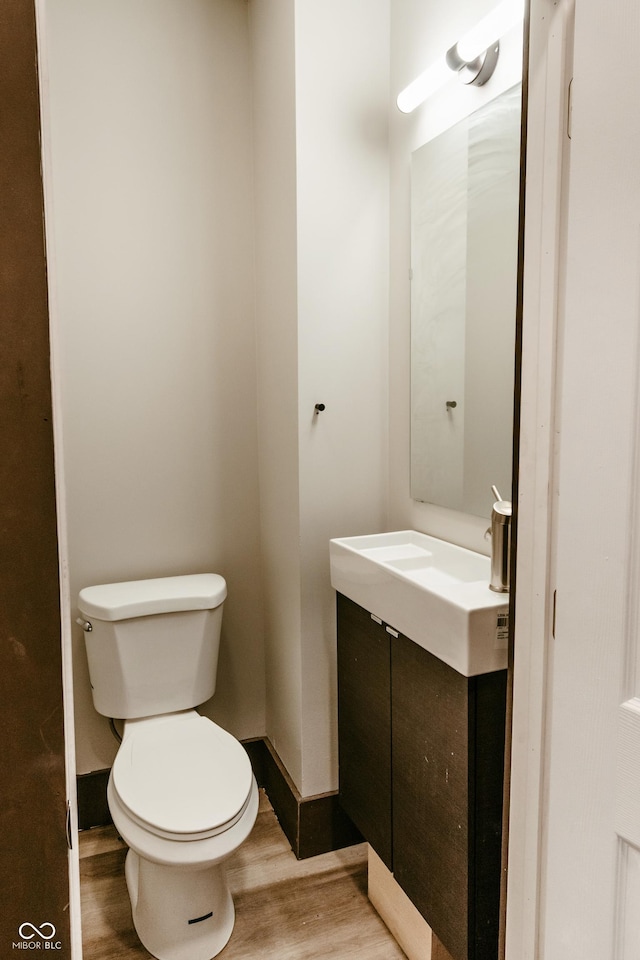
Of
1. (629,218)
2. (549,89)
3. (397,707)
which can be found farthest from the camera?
(397,707)

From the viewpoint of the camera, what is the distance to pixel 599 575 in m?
0.81

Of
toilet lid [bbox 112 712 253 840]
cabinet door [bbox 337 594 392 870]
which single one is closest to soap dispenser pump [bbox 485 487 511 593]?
cabinet door [bbox 337 594 392 870]

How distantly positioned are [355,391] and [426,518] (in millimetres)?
423

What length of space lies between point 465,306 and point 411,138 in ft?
1.76

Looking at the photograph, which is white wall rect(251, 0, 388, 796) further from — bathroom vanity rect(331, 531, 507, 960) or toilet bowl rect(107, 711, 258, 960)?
toilet bowl rect(107, 711, 258, 960)

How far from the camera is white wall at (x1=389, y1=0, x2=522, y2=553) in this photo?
1499mm

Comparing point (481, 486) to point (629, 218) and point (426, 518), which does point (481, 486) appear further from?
point (629, 218)

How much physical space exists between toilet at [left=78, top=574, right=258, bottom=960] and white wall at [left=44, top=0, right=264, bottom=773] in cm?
21

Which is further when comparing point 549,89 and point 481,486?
point 481,486

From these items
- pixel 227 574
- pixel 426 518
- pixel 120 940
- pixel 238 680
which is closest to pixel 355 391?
pixel 426 518

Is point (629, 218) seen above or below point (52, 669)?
above

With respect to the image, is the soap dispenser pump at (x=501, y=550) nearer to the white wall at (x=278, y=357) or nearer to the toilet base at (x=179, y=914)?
the white wall at (x=278, y=357)
